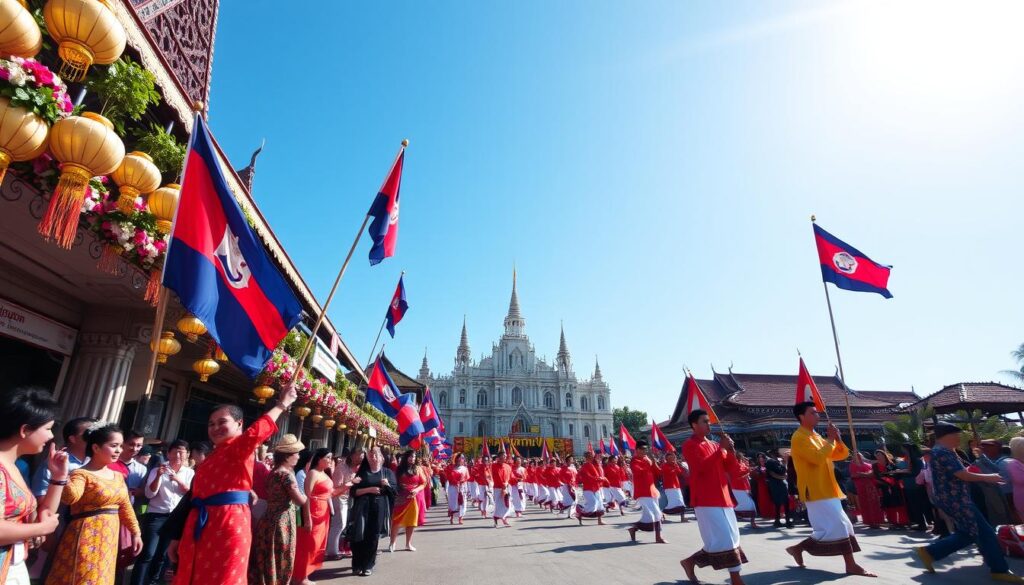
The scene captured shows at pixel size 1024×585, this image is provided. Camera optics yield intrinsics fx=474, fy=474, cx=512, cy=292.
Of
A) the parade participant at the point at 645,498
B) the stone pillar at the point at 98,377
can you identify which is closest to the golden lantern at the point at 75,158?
the stone pillar at the point at 98,377

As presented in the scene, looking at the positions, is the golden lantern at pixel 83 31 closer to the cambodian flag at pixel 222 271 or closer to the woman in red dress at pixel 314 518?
the cambodian flag at pixel 222 271

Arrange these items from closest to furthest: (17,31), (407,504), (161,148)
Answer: (17,31), (161,148), (407,504)

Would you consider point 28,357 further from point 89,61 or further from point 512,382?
point 512,382

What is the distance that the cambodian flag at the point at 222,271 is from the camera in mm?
3551

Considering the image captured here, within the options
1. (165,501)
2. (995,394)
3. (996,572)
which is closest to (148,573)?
(165,501)

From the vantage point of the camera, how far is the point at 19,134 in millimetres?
3195

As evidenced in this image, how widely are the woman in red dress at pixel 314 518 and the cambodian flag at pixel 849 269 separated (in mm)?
10347

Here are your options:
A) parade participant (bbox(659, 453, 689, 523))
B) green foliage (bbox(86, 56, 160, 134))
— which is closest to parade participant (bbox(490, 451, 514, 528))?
parade participant (bbox(659, 453, 689, 523))

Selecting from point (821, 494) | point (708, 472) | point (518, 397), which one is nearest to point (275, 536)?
point (708, 472)

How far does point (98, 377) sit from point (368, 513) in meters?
4.50

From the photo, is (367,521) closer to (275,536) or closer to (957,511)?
(275,536)

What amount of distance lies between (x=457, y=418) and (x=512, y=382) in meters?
10.4

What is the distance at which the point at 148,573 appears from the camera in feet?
17.5

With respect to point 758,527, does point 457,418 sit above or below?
above
